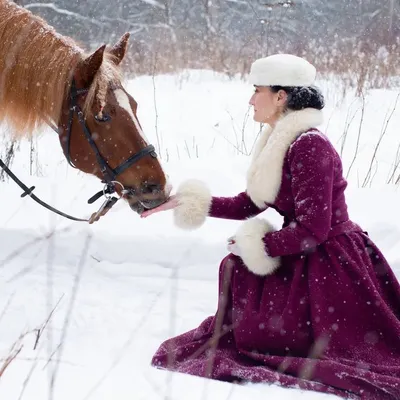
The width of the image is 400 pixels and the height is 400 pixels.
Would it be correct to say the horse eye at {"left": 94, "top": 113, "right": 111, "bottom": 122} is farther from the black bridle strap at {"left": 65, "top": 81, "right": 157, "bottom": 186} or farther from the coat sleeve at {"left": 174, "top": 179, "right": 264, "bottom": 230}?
the coat sleeve at {"left": 174, "top": 179, "right": 264, "bottom": 230}

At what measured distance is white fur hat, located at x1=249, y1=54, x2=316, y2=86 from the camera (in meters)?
2.08

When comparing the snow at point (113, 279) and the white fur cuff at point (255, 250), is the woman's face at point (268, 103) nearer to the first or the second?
the white fur cuff at point (255, 250)

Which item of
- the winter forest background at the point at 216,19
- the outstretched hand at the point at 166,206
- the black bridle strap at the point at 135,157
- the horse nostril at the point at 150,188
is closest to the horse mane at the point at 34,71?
the black bridle strap at the point at 135,157

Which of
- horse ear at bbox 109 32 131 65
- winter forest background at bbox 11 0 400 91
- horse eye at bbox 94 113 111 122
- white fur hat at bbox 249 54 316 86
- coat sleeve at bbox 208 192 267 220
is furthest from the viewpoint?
winter forest background at bbox 11 0 400 91

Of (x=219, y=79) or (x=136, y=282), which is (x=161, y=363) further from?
(x=219, y=79)

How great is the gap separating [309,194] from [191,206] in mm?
555

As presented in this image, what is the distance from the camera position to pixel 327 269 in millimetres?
2137

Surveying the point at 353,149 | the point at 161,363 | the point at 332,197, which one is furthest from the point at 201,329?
the point at 353,149

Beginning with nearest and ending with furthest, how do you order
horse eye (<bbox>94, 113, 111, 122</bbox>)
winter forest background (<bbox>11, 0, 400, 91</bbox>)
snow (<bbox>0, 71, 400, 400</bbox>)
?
snow (<bbox>0, 71, 400, 400</bbox>) → horse eye (<bbox>94, 113, 111, 122</bbox>) → winter forest background (<bbox>11, 0, 400, 91</bbox>)

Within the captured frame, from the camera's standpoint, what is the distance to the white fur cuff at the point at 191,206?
2359 millimetres

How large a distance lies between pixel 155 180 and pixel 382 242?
171cm

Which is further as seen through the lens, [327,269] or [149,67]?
[149,67]

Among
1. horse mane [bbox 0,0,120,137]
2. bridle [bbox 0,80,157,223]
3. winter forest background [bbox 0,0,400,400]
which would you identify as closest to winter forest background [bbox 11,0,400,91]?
winter forest background [bbox 0,0,400,400]

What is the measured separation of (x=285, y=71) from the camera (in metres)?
2.08
